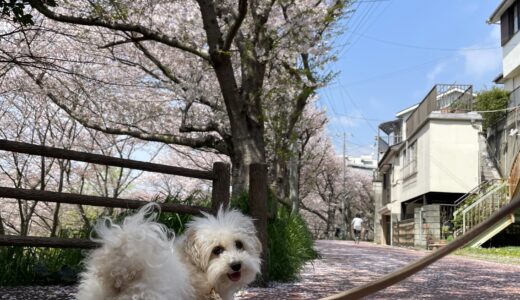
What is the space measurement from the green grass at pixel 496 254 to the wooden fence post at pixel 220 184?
1004 cm

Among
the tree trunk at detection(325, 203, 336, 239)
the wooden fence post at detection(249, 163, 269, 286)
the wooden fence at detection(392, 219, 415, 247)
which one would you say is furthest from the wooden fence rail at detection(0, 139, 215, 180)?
the tree trunk at detection(325, 203, 336, 239)

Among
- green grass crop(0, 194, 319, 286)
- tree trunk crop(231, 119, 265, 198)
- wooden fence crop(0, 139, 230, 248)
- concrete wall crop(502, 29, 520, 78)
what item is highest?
concrete wall crop(502, 29, 520, 78)

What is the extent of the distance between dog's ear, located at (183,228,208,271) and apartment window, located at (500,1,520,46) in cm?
2293

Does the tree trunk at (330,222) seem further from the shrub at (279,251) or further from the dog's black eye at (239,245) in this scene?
the dog's black eye at (239,245)

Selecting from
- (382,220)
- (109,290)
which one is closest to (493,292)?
(109,290)

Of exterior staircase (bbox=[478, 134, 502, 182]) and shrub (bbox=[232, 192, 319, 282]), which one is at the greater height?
exterior staircase (bbox=[478, 134, 502, 182])

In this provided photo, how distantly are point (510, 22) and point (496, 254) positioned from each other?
12.3m

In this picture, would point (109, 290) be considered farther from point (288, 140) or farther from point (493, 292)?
point (288, 140)

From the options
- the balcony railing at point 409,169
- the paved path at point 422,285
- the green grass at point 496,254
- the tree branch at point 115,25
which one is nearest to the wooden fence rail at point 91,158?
the paved path at point 422,285

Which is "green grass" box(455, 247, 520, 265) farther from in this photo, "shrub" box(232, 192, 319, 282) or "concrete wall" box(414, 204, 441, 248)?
"shrub" box(232, 192, 319, 282)

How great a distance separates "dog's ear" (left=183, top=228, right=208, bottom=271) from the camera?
283 cm

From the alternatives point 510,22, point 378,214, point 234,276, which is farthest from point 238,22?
point 378,214

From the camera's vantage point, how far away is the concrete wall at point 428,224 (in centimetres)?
1998

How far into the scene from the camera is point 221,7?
35.7 ft
